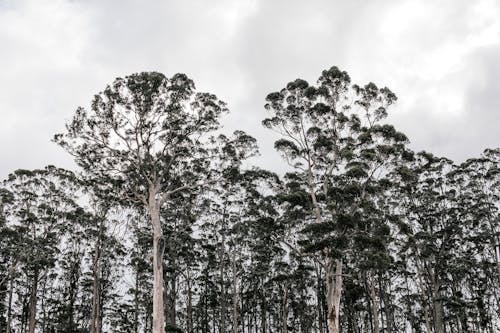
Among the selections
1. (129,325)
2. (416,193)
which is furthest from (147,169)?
(129,325)

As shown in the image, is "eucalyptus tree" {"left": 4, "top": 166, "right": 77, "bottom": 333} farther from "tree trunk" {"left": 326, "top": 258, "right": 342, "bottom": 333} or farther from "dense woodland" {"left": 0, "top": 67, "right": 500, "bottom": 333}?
"tree trunk" {"left": 326, "top": 258, "right": 342, "bottom": 333}

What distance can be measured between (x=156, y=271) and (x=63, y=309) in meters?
16.9

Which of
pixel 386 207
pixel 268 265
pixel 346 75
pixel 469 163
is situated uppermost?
pixel 346 75

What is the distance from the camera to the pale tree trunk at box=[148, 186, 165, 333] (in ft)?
53.6

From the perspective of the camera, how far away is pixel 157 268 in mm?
17734

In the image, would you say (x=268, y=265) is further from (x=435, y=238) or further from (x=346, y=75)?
(x=346, y=75)

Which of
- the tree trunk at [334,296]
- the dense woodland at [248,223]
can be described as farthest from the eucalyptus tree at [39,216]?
the tree trunk at [334,296]

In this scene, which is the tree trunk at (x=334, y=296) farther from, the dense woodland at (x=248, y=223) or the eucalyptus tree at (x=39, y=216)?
the eucalyptus tree at (x=39, y=216)

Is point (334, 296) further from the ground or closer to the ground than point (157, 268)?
closer to the ground

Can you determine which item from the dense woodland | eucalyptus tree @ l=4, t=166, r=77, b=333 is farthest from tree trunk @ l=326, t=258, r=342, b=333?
eucalyptus tree @ l=4, t=166, r=77, b=333

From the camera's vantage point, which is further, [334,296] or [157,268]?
[334,296]

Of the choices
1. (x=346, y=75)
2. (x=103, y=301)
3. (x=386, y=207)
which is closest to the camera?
(x=346, y=75)

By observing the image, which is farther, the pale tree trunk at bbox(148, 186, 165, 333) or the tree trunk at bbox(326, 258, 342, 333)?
the tree trunk at bbox(326, 258, 342, 333)

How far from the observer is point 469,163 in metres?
27.0
